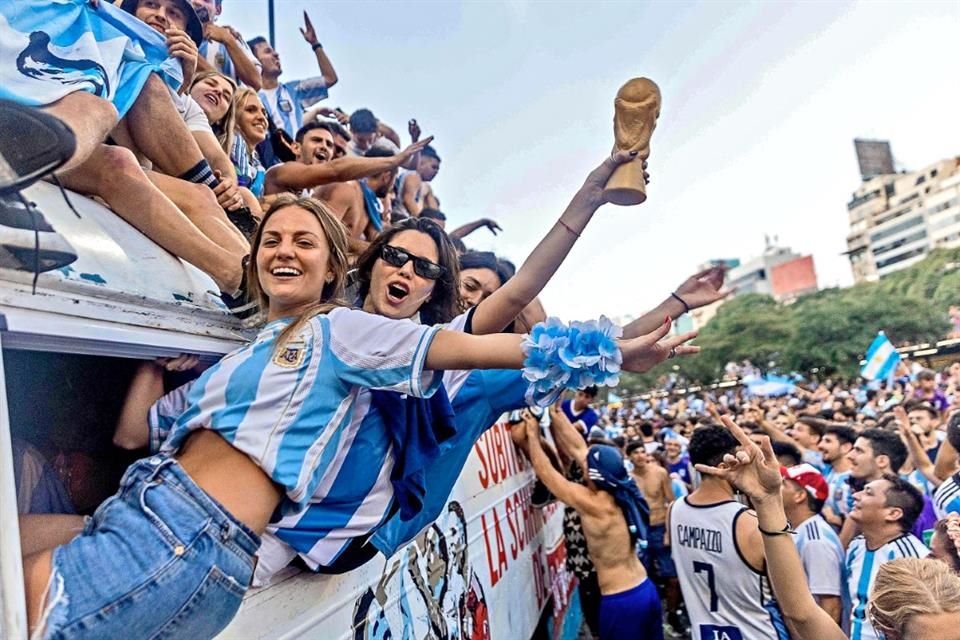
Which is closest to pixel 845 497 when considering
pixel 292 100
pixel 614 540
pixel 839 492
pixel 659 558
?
pixel 839 492

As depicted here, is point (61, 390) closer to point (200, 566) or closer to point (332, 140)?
point (200, 566)

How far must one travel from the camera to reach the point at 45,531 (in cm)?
134

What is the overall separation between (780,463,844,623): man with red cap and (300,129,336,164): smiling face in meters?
3.19

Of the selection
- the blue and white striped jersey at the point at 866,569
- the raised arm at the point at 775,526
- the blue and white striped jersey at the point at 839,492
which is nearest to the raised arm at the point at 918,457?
the blue and white striped jersey at the point at 839,492

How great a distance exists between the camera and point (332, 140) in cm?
453

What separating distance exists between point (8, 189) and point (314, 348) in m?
0.63

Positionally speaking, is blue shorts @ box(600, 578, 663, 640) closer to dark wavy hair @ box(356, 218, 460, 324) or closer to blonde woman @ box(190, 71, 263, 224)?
dark wavy hair @ box(356, 218, 460, 324)

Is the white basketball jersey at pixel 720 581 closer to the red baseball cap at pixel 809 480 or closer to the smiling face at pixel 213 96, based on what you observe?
the red baseball cap at pixel 809 480

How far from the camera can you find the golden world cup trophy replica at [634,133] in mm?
1850

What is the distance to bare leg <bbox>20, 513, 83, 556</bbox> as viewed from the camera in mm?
1302

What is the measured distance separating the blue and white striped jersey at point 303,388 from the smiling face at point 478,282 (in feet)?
5.20

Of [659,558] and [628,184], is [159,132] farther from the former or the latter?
[659,558]

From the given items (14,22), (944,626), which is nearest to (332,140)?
(14,22)

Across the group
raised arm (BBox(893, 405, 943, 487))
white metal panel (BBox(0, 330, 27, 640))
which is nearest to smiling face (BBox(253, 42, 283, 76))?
white metal panel (BBox(0, 330, 27, 640))
